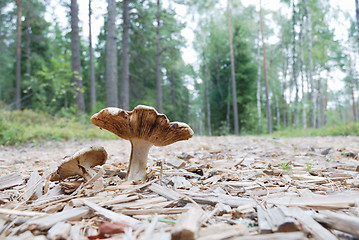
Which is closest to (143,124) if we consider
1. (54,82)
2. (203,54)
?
(54,82)

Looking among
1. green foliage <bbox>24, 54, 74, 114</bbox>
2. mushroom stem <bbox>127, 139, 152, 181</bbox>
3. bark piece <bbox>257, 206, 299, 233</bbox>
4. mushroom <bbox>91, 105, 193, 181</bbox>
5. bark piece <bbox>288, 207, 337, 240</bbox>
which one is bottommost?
bark piece <bbox>288, 207, 337, 240</bbox>

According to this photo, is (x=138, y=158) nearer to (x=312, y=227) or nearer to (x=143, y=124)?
(x=143, y=124)

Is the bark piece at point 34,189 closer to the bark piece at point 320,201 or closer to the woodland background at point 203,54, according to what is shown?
the bark piece at point 320,201

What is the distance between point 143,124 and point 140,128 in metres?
0.06

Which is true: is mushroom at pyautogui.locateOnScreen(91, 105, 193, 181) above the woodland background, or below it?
below

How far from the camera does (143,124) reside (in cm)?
146

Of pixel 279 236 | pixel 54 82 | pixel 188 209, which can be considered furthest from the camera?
pixel 54 82

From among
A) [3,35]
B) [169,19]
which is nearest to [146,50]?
[169,19]

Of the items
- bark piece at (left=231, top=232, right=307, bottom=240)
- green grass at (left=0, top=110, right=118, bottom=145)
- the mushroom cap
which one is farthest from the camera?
green grass at (left=0, top=110, right=118, bottom=145)

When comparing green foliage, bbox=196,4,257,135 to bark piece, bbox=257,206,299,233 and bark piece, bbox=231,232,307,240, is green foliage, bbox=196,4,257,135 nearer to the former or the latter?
bark piece, bbox=257,206,299,233

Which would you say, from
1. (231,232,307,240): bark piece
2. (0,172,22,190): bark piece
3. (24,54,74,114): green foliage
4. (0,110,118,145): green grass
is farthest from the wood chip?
(24,54,74,114): green foliage

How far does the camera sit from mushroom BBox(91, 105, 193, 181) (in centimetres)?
136

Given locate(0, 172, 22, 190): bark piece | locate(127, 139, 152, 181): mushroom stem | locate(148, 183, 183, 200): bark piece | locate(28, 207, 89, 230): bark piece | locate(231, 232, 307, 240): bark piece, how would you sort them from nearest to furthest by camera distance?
locate(231, 232, 307, 240): bark piece, locate(28, 207, 89, 230): bark piece, locate(148, 183, 183, 200): bark piece, locate(0, 172, 22, 190): bark piece, locate(127, 139, 152, 181): mushroom stem

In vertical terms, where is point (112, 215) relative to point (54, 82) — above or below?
below
